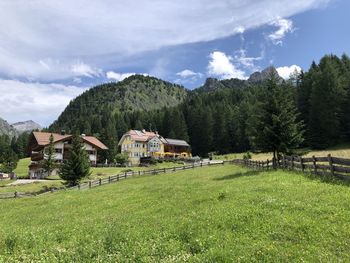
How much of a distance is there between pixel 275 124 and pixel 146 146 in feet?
306

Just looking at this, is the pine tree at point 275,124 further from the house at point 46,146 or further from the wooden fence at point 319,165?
the house at point 46,146

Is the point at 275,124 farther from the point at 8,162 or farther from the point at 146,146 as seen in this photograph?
the point at 146,146

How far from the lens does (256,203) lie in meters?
15.5

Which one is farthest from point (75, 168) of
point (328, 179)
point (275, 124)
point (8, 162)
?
point (8, 162)

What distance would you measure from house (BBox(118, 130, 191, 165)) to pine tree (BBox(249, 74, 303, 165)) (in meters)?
86.2

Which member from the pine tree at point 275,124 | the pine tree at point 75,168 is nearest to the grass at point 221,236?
the pine tree at point 275,124

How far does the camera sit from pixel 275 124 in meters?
38.5

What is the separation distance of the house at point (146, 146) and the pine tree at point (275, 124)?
86172 mm

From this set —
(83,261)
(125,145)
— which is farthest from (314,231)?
(125,145)

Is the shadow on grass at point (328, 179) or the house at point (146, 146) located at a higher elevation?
the house at point (146, 146)

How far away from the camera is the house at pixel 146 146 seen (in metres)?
127

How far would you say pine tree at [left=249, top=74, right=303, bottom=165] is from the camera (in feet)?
126

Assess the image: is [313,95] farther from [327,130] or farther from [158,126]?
[158,126]

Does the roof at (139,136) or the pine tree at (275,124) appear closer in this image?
the pine tree at (275,124)
